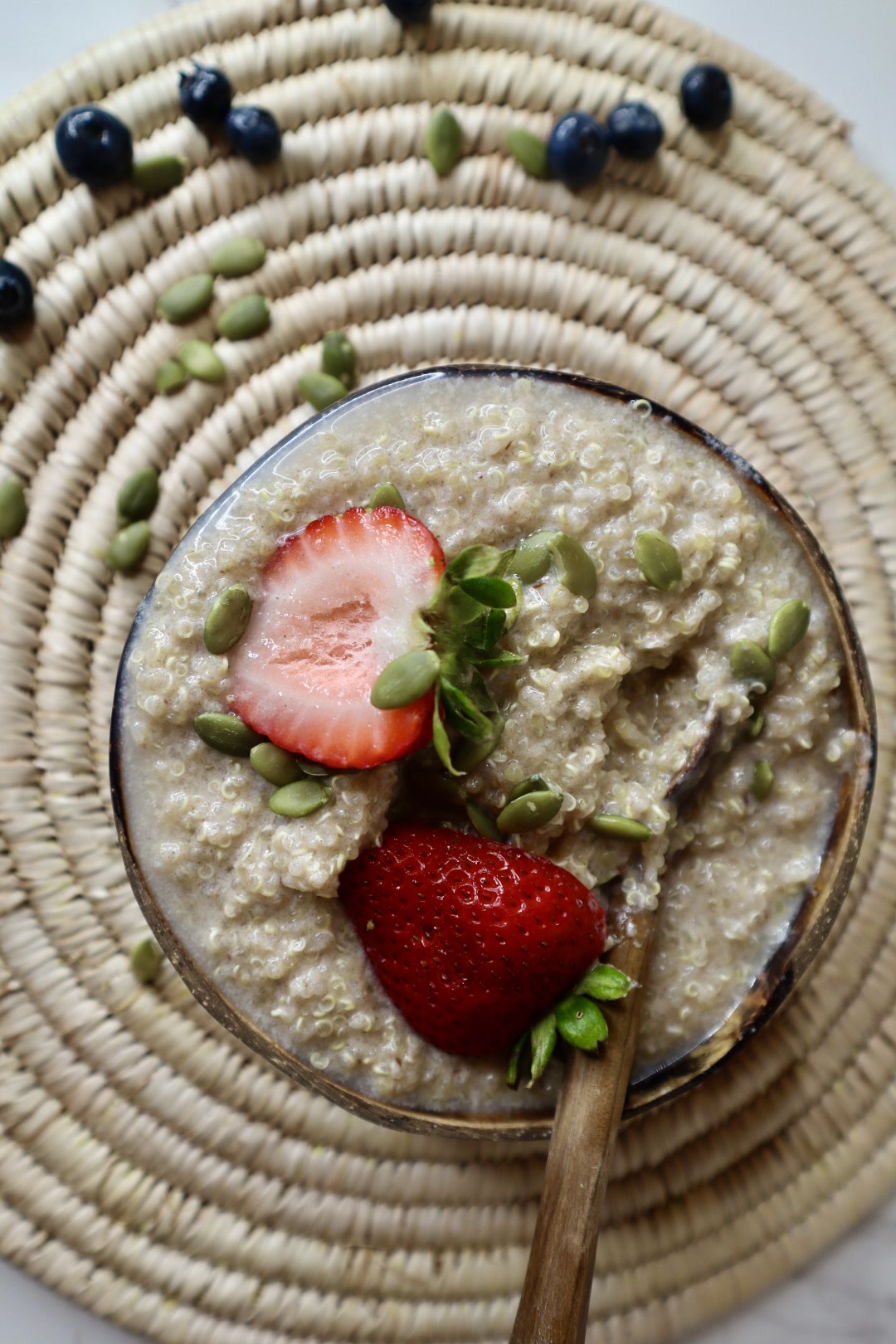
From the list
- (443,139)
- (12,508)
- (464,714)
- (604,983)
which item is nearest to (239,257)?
(443,139)

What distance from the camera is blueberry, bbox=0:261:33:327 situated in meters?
1.40

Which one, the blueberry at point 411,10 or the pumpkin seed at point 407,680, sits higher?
the blueberry at point 411,10

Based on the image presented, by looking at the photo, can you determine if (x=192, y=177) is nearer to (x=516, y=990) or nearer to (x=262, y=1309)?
(x=516, y=990)

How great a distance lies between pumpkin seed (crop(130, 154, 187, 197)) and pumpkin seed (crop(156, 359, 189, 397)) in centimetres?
22

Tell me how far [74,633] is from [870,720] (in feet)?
3.13

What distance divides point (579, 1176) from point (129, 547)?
0.89 m

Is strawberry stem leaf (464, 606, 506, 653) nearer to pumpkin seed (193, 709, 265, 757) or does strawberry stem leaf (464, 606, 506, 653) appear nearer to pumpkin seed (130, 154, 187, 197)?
pumpkin seed (193, 709, 265, 757)

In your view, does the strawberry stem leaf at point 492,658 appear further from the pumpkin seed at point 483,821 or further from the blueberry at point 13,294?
the blueberry at point 13,294

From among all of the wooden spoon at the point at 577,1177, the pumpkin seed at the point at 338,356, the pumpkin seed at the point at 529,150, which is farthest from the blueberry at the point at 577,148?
the wooden spoon at the point at 577,1177

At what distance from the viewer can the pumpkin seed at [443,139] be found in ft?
4.72

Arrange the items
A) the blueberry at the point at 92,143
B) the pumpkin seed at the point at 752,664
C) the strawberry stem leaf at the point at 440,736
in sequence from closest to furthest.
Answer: the strawberry stem leaf at the point at 440,736
the pumpkin seed at the point at 752,664
the blueberry at the point at 92,143

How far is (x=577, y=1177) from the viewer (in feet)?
3.54

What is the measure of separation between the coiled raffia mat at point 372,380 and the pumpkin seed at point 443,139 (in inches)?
0.7

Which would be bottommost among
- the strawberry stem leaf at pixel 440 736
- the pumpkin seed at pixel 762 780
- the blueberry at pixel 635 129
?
the strawberry stem leaf at pixel 440 736
